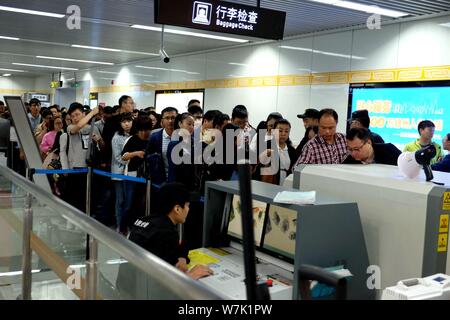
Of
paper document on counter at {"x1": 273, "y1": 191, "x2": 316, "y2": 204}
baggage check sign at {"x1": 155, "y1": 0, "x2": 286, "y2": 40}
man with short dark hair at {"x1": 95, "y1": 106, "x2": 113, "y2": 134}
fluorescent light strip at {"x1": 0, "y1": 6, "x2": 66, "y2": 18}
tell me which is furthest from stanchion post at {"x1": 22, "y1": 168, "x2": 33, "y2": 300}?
fluorescent light strip at {"x1": 0, "y1": 6, "x2": 66, "y2": 18}

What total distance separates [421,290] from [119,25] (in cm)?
788

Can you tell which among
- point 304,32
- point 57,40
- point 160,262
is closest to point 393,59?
point 304,32

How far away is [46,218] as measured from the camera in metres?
3.16

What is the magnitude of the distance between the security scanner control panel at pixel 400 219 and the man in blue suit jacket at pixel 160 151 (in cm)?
271

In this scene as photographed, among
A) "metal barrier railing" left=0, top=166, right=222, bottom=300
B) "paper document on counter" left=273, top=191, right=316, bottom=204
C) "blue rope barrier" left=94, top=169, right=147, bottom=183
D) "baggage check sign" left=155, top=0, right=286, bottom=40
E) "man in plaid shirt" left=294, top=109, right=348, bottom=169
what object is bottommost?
"blue rope barrier" left=94, top=169, right=147, bottom=183

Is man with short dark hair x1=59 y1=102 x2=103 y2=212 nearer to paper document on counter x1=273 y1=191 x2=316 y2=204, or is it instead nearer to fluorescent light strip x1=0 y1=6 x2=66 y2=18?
fluorescent light strip x1=0 y1=6 x2=66 y2=18

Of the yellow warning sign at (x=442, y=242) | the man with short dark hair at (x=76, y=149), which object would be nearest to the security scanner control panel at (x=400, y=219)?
the yellow warning sign at (x=442, y=242)

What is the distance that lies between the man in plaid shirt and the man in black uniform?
1443 mm

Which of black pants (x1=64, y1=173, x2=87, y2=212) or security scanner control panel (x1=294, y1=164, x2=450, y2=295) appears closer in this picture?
security scanner control panel (x1=294, y1=164, x2=450, y2=295)

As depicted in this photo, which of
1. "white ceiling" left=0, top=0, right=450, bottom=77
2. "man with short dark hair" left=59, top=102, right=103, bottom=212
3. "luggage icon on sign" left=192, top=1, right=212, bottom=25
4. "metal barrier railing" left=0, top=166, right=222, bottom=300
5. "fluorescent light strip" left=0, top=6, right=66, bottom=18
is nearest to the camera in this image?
"metal barrier railing" left=0, top=166, right=222, bottom=300

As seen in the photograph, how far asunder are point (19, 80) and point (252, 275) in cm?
2466

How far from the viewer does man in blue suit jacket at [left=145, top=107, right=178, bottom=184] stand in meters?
4.78

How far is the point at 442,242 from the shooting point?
1898mm

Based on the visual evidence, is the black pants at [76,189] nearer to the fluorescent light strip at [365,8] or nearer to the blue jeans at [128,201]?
the blue jeans at [128,201]
